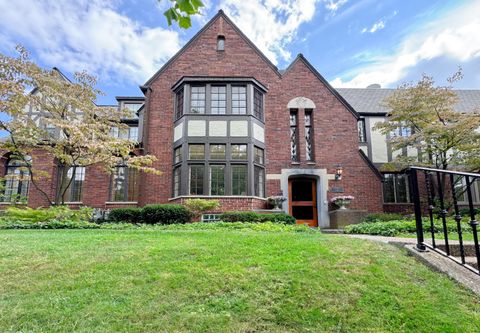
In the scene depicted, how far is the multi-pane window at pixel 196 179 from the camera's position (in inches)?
488

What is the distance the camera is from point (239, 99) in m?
13.2

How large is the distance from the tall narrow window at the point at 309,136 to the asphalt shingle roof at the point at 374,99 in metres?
4.67

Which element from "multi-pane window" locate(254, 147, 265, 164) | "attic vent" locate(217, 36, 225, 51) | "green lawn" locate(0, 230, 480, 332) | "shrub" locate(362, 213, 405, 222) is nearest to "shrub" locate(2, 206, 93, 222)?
"green lawn" locate(0, 230, 480, 332)

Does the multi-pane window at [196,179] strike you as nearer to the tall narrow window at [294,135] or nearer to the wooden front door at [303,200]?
the wooden front door at [303,200]

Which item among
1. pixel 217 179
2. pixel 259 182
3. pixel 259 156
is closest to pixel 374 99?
pixel 259 156

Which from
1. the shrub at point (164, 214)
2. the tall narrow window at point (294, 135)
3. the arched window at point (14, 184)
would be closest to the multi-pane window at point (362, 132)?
the tall narrow window at point (294, 135)

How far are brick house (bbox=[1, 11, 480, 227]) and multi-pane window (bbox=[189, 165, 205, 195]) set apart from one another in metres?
0.04

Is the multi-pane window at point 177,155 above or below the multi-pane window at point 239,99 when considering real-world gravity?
below

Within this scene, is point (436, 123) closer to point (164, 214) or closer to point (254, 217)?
point (254, 217)

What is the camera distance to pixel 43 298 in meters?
3.13

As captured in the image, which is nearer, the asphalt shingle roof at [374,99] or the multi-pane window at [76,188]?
the multi-pane window at [76,188]

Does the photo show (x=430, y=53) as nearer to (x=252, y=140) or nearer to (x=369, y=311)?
(x=252, y=140)

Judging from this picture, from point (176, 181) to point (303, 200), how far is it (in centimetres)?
545

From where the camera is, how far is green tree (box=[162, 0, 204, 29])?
7.66 feet
